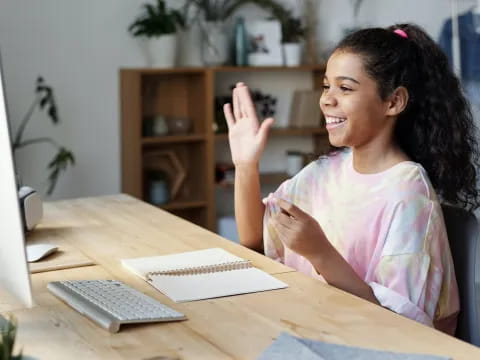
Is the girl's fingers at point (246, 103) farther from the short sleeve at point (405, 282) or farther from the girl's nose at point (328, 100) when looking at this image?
the short sleeve at point (405, 282)

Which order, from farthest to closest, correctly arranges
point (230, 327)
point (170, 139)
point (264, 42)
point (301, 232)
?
point (264, 42) < point (170, 139) < point (301, 232) < point (230, 327)

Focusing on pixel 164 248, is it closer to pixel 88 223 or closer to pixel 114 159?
pixel 88 223

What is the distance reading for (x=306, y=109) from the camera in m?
4.94

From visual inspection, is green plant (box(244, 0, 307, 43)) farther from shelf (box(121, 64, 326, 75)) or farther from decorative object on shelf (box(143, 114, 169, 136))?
decorative object on shelf (box(143, 114, 169, 136))

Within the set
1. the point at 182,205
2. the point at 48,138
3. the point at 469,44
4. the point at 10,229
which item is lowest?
the point at 182,205

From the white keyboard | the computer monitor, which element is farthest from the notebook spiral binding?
the computer monitor

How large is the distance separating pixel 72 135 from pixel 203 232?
2454mm

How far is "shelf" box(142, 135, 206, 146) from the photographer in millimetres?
4527

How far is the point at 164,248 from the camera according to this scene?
2043mm

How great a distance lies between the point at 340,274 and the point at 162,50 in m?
2.96

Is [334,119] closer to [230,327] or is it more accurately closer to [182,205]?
[230,327]

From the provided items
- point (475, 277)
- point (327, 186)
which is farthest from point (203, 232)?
point (475, 277)

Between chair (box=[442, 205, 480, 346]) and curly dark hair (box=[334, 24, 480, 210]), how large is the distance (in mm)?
143

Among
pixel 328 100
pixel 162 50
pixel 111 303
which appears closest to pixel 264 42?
pixel 162 50
